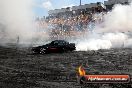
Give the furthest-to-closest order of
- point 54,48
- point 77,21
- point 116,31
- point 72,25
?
point 77,21, point 72,25, point 116,31, point 54,48

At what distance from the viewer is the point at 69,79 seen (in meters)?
15.4

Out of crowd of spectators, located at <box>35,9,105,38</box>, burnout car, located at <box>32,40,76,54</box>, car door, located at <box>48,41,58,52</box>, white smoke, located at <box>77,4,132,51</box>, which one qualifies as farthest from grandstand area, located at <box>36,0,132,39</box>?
car door, located at <box>48,41,58,52</box>

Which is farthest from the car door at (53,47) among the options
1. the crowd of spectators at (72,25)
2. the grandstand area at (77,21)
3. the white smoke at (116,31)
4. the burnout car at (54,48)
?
the crowd of spectators at (72,25)

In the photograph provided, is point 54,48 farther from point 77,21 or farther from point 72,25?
point 77,21

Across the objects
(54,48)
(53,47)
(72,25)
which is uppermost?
(72,25)

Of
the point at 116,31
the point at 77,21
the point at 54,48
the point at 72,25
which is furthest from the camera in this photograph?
the point at 77,21

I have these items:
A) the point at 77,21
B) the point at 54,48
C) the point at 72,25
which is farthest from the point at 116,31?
the point at 77,21

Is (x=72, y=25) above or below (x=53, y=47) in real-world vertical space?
above

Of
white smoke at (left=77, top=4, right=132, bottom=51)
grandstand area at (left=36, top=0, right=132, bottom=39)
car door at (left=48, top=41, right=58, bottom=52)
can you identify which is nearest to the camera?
car door at (left=48, top=41, right=58, bottom=52)

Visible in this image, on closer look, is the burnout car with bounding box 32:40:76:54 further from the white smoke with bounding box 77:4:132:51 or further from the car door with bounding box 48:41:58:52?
the white smoke with bounding box 77:4:132:51

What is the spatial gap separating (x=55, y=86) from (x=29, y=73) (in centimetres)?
429

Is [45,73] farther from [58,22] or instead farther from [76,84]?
[58,22]

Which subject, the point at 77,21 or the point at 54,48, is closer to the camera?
the point at 54,48

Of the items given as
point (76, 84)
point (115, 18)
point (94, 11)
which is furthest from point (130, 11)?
point (76, 84)
